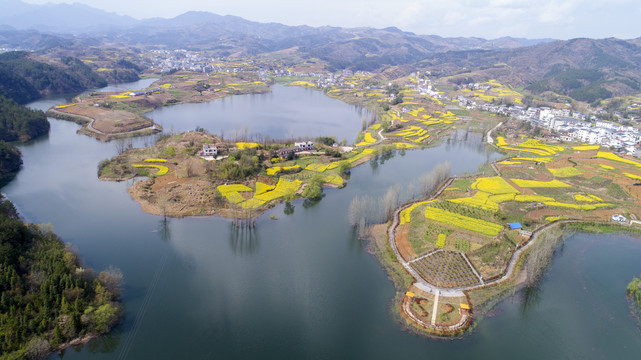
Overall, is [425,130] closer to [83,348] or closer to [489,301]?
[489,301]

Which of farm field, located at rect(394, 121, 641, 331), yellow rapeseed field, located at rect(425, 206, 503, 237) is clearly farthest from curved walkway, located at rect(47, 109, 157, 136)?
yellow rapeseed field, located at rect(425, 206, 503, 237)

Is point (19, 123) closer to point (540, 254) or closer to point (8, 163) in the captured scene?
point (8, 163)

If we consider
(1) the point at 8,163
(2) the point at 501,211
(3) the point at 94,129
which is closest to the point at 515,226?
(2) the point at 501,211

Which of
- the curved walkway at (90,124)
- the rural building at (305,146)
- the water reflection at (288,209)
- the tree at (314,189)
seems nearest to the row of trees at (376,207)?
the tree at (314,189)

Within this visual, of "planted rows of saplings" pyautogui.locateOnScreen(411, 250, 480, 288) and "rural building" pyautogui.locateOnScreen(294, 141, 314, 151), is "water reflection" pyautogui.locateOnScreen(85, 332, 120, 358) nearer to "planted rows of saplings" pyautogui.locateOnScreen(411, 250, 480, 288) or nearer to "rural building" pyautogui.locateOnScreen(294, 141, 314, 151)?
"planted rows of saplings" pyautogui.locateOnScreen(411, 250, 480, 288)

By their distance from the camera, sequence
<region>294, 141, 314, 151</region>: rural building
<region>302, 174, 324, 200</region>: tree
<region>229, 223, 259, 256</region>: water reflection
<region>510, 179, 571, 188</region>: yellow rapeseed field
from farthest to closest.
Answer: <region>294, 141, 314, 151</region>: rural building < <region>510, 179, 571, 188</region>: yellow rapeseed field < <region>302, 174, 324, 200</region>: tree < <region>229, 223, 259, 256</region>: water reflection

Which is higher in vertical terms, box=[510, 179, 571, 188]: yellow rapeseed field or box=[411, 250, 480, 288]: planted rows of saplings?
box=[510, 179, 571, 188]: yellow rapeseed field
